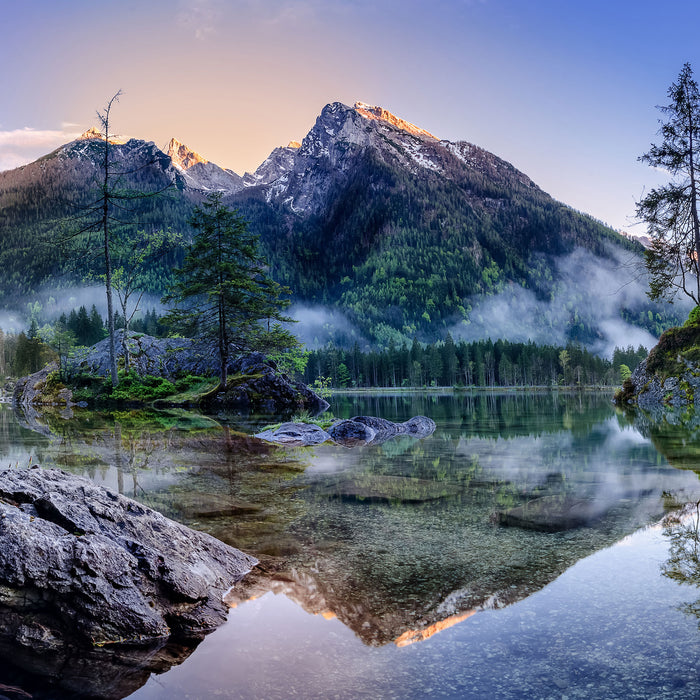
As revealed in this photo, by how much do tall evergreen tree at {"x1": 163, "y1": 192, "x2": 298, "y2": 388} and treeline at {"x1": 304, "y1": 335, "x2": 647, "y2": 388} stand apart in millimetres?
107826

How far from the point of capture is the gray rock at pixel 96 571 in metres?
4.39

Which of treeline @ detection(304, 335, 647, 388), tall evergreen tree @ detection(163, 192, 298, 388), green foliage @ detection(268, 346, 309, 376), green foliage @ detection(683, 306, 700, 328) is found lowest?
treeline @ detection(304, 335, 647, 388)

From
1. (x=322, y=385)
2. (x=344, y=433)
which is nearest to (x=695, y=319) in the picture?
(x=322, y=385)

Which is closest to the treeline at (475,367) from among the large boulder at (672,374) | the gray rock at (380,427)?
the large boulder at (672,374)

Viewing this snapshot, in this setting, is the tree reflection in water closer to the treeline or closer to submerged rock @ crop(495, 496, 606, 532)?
submerged rock @ crop(495, 496, 606, 532)

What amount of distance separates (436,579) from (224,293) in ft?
99.5

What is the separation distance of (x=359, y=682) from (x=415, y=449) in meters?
12.1

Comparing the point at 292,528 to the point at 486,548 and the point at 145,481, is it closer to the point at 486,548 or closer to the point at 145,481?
the point at 486,548

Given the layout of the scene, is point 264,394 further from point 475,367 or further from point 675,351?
point 475,367

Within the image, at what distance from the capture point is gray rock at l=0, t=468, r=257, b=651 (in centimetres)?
439

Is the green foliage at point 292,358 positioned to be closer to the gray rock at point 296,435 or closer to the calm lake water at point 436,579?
the gray rock at point 296,435

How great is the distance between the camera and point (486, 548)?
21.2 ft

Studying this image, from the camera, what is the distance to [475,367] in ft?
483

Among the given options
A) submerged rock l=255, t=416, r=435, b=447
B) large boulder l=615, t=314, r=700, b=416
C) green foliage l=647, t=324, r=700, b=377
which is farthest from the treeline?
submerged rock l=255, t=416, r=435, b=447
